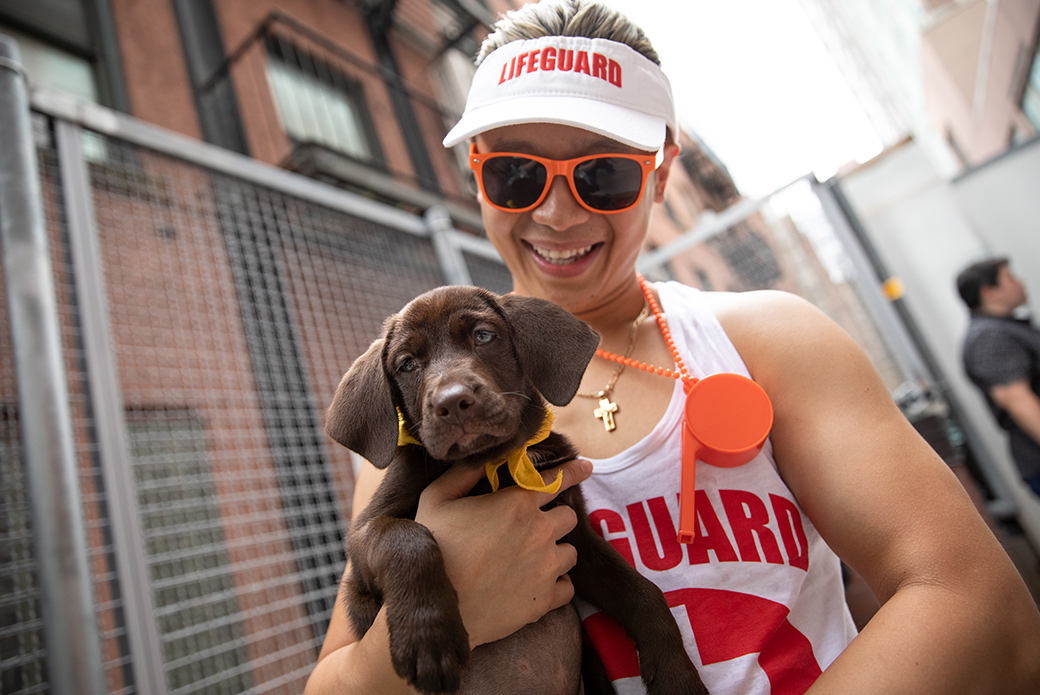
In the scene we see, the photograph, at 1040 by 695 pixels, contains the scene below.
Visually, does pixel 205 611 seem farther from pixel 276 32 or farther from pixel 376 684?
pixel 276 32

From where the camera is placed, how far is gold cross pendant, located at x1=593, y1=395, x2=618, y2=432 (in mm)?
1611

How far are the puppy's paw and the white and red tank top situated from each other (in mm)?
525

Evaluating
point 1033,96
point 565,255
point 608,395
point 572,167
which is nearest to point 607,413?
point 608,395

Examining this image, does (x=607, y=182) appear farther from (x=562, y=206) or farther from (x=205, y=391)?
(x=205, y=391)

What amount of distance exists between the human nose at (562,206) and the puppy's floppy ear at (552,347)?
0.24 metres

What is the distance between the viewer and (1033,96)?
46.1 feet

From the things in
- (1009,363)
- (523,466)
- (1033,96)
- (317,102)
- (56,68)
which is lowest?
(1009,363)

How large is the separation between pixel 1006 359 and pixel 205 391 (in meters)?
4.93

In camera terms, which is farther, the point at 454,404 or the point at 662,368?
the point at 662,368

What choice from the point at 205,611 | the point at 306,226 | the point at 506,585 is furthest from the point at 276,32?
the point at 506,585

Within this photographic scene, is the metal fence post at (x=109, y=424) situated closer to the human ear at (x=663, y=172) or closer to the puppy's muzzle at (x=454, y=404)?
the puppy's muzzle at (x=454, y=404)

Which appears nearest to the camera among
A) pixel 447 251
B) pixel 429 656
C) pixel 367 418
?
pixel 429 656

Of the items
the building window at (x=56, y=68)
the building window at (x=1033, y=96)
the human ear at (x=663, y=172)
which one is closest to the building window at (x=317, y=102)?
the building window at (x=56, y=68)

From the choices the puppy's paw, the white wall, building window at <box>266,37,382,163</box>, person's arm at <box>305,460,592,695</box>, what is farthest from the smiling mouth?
building window at <box>266,37,382,163</box>
